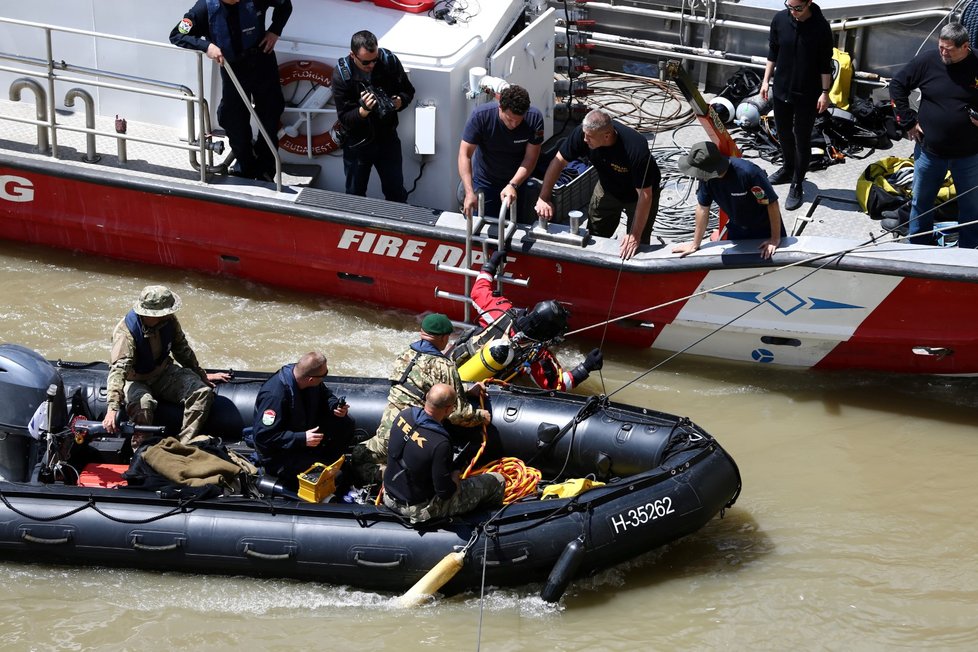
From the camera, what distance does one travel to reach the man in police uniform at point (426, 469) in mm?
5828

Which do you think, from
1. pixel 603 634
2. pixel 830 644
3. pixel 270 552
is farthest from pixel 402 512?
pixel 830 644

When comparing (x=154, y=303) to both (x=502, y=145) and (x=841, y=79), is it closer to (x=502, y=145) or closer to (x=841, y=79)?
(x=502, y=145)

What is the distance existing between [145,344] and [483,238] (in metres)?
2.24

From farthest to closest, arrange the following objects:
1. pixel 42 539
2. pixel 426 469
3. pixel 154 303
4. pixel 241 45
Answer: pixel 241 45, pixel 154 303, pixel 42 539, pixel 426 469

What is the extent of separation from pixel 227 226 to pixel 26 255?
5.71 ft

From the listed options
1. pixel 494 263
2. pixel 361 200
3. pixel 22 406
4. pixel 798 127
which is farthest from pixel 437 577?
pixel 798 127

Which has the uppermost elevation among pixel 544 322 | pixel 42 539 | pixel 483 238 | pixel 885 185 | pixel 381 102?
pixel 381 102

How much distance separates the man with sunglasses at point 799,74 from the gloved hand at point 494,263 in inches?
77.9

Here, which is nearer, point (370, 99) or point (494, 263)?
point (370, 99)

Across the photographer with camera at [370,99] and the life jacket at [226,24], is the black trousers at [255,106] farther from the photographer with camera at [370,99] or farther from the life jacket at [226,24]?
the photographer with camera at [370,99]

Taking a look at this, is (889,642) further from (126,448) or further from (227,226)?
(227,226)

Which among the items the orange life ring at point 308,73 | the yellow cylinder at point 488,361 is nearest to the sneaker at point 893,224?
the yellow cylinder at point 488,361

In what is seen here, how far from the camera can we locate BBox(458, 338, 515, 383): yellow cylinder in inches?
281

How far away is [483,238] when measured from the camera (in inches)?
307
